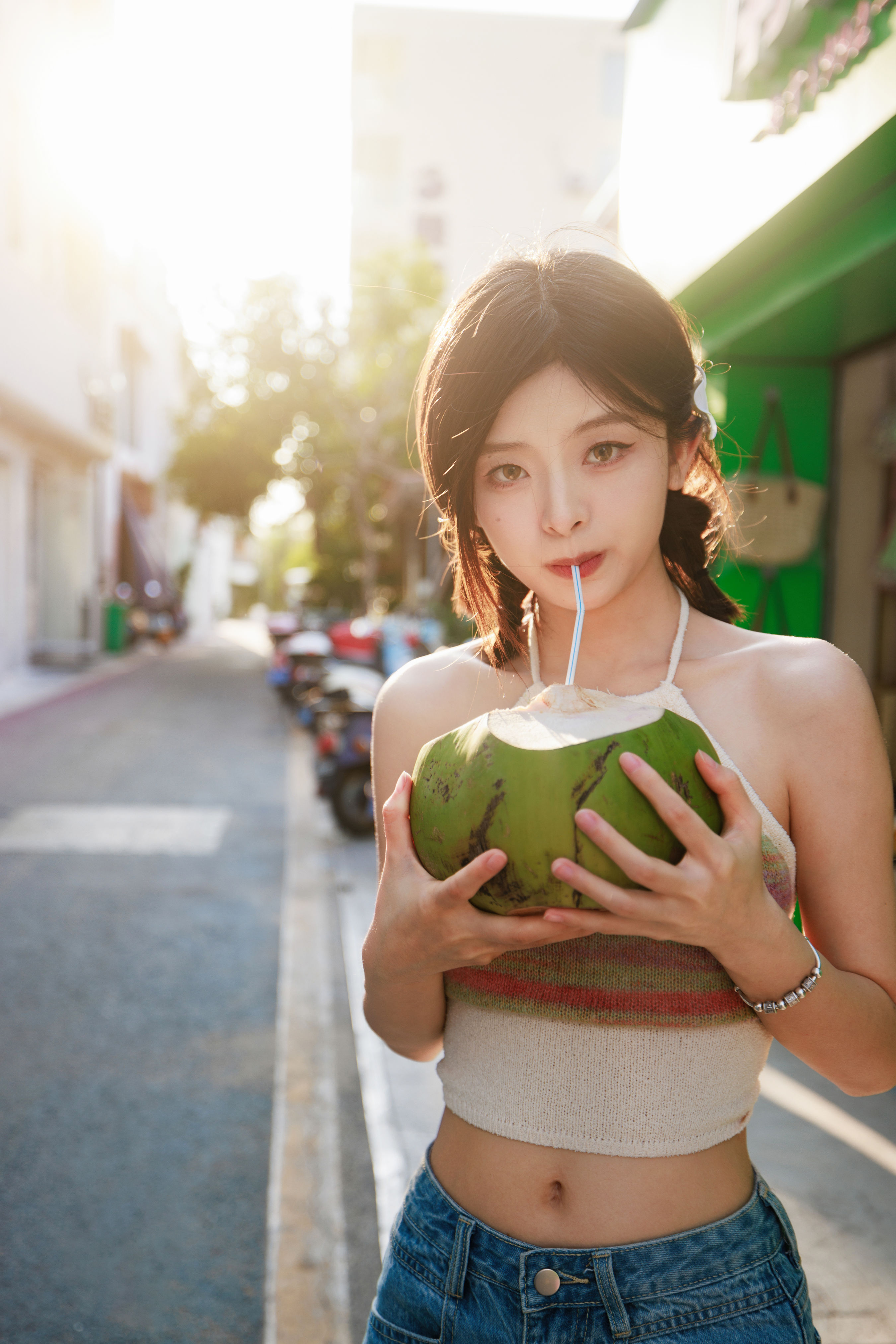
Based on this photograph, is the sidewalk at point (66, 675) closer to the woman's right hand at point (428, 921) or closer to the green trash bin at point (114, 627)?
the green trash bin at point (114, 627)

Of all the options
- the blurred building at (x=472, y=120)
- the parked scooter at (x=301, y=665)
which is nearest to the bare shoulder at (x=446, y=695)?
the parked scooter at (x=301, y=665)

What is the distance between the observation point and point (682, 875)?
0.91 meters

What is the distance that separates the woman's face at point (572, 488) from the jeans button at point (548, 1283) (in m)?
0.75

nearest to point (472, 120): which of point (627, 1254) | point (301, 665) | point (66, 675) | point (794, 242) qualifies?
point (66, 675)

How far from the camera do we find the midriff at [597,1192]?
1.17m

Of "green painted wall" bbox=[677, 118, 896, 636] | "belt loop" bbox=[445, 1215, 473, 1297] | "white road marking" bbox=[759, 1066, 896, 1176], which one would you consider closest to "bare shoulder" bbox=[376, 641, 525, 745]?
"belt loop" bbox=[445, 1215, 473, 1297]

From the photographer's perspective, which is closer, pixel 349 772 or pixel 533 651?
pixel 533 651

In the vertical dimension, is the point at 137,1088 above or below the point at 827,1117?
below

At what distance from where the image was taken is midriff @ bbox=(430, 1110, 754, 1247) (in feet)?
3.83

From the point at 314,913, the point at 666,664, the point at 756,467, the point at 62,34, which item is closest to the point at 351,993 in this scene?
the point at 314,913

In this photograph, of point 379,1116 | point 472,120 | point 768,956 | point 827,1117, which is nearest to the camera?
point 768,956

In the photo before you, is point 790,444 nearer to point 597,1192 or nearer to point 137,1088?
point 137,1088

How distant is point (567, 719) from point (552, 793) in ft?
0.33

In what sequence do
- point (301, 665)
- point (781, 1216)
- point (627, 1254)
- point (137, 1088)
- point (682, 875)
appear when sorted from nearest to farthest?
point (682, 875)
point (627, 1254)
point (781, 1216)
point (137, 1088)
point (301, 665)
